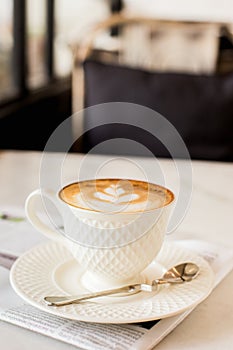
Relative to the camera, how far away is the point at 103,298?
1.98 ft

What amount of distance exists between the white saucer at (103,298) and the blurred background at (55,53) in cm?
118

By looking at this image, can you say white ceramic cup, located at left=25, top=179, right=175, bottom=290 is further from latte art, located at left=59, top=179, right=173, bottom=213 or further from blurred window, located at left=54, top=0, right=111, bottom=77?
blurred window, located at left=54, top=0, right=111, bottom=77

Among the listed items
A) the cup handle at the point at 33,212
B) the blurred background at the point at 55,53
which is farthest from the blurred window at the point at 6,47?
the cup handle at the point at 33,212

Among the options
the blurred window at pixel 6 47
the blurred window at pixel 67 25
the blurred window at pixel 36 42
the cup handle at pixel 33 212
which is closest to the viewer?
the cup handle at pixel 33 212

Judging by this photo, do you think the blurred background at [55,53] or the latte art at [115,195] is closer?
the latte art at [115,195]

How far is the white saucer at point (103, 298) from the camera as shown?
564 mm

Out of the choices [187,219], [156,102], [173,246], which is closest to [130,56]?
[156,102]

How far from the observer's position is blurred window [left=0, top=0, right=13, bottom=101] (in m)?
2.34

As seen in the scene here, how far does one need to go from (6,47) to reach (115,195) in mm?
1925

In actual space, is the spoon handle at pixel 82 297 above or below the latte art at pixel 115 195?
below

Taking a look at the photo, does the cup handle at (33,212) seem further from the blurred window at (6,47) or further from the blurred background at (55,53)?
the blurred window at (6,47)

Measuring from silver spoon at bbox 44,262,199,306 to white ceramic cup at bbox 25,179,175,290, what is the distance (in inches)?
0.8

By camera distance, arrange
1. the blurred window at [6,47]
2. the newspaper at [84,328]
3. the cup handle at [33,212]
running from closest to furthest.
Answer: the newspaper at [84,328], the cup handle at [33,212], the blurred window at [6,47]

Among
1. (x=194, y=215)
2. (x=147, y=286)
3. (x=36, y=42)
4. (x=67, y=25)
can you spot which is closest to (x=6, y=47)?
(x=36, y=42)
